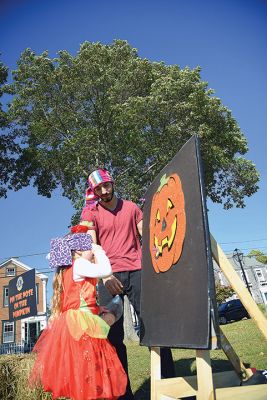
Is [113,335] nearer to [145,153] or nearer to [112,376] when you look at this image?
[112,376]

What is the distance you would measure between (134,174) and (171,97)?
3.84 metres

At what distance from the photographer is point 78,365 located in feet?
6.54

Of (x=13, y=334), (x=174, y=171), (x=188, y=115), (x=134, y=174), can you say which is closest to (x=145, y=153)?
(x=134, y=174)

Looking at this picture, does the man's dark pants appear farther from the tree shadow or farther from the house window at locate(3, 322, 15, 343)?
the house window at locate(3, 322, 15, 343)

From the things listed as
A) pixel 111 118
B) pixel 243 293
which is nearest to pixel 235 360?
pixel 243 293

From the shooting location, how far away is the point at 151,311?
2.27 meters

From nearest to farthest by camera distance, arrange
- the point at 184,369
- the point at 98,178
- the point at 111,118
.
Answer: the point at 98,178 → the point at 184,369 → the point at 111,118

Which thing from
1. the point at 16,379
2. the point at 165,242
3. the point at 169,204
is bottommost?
the point at 16,379

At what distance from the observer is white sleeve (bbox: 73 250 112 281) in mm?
2275

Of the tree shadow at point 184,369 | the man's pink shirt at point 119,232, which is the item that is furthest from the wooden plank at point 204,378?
the tree shadow at point 184,369

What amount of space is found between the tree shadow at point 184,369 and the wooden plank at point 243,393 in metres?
1.55

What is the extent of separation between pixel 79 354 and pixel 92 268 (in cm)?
58

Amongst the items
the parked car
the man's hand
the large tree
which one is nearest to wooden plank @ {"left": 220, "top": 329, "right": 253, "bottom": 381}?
the man's hand

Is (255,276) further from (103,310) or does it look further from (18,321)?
(103,310)
